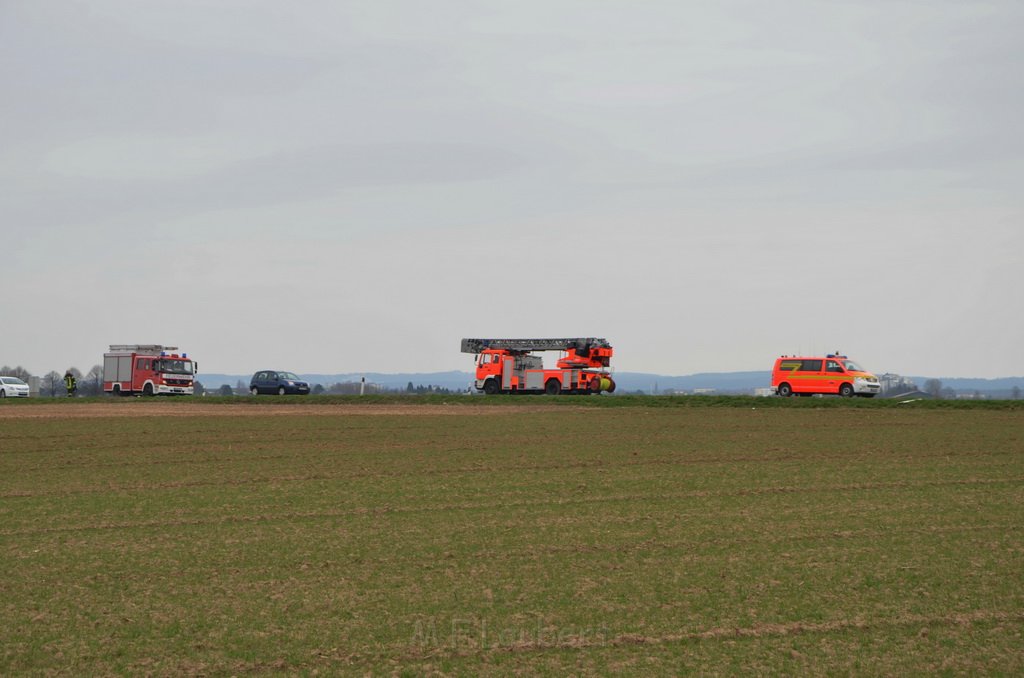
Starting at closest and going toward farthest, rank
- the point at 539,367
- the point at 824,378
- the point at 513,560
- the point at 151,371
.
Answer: the point at 513,560 < the point at 824,378 < the point at 539,367 < the point at 151,371

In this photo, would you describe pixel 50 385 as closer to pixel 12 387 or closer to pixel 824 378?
pixel 12 387

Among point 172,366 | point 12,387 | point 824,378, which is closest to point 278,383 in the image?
point 172,366

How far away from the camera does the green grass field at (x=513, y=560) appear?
31.8 feet

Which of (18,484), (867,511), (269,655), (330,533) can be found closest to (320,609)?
(269,655)

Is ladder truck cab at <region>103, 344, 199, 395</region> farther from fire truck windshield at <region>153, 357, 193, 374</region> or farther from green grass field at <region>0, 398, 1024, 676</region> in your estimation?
green grass field at <region>0, 398, 1024, 676</region>

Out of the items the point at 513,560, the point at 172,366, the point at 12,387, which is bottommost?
the point at 513,560

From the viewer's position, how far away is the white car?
64.1 meters

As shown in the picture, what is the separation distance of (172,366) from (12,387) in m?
9.12

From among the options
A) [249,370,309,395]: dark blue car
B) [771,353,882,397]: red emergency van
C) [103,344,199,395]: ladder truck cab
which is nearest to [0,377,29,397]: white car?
[103,344,199,395]: ladder truck cab

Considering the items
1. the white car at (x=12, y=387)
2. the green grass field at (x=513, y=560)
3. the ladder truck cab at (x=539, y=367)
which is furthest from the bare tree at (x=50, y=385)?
the green grass field at (x=513, y=560)

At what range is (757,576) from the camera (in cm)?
1232

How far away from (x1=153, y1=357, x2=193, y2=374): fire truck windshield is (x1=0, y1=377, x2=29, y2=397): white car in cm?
808

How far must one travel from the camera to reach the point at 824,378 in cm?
5059

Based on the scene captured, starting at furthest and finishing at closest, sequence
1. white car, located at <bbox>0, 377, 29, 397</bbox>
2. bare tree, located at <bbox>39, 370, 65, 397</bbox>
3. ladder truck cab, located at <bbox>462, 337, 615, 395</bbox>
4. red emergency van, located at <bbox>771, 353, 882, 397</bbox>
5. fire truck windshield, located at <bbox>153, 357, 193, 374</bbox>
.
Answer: bare tree, located at <bbox>39, 370, 65, 397</bbox> < white car, located at <bbox>0, 377, 29, 397</bbox> < fire truck windshield, located at <bbox>153, 357, 193, 374</bbox> < ladder truck cab, located at <bbox>462, 337, 615, 395</bbox> < red emergency van, located at <bbox>771, 353, 882, 397</bbox>
